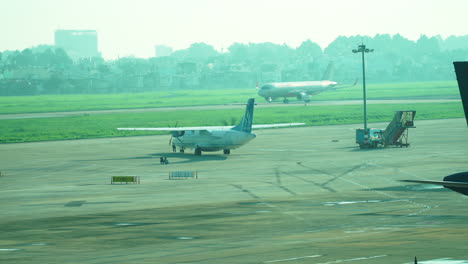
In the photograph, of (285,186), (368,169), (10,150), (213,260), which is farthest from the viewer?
(10,150)

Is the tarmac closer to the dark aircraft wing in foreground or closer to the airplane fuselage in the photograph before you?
the airplane fuselage

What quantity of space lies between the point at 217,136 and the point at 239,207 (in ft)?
141

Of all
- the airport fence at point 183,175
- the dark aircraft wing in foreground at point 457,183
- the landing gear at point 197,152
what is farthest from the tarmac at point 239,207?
the dark aircraft wing in foreground at point 457,183

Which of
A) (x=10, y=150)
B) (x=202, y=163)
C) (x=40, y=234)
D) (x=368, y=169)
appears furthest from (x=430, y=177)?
(x=10, y=150)

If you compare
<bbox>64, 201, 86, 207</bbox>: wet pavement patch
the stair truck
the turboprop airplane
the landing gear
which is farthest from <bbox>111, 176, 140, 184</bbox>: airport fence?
the stair truck

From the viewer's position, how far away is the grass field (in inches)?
5743

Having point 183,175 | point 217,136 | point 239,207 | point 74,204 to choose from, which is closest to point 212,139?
point 217,136

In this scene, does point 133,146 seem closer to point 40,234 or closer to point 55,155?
point 55,155

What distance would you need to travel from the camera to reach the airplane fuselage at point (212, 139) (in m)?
98.2

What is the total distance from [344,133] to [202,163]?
149 ft

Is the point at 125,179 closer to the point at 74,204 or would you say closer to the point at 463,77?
the point at 74,204

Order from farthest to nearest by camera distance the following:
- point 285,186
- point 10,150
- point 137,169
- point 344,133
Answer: point 344,133, point 10,150, point 137,169, point 285,186

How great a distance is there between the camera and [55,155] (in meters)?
109

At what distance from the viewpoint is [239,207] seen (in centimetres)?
5681
